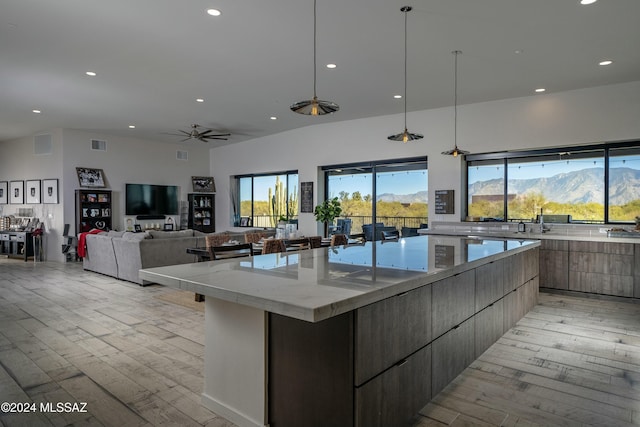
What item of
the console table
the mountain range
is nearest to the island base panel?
the mountain range

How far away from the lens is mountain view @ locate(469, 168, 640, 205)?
239 inches

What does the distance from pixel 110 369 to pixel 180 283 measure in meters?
1.72

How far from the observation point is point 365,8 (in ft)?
12.4

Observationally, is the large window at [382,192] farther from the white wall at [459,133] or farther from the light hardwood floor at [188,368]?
the light hardwood floor at [188,368]

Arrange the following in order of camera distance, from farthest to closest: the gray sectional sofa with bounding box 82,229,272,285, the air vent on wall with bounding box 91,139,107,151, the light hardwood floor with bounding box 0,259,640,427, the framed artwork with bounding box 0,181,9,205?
the framed artwork with bounding box 0,181,9,205, the air vent on wall with bounding box 91,139,107,151, the gray sectional sofa with bounding box 82,229,272,285, the light hardwood floor with bounding box 0,259,640,427

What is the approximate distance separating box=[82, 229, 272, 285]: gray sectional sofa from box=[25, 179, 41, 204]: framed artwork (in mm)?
4068

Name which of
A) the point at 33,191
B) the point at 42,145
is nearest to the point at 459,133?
the point at 42,145

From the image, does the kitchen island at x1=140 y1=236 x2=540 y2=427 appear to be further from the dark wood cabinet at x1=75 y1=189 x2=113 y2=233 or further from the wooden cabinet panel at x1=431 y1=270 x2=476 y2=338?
the dark wood cabinet at x1=75 y1=189 x2=113 y2=233

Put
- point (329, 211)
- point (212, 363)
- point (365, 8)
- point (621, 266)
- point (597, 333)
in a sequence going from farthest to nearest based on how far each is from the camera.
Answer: point (329, 211) < point (621, 266) < point (597, 333) < point (365, 8) < point (212, 363)

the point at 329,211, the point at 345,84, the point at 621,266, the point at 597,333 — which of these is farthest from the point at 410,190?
the point at 597,333

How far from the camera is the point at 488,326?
3393mm

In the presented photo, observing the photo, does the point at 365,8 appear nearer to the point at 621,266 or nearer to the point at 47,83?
the point at 621,266

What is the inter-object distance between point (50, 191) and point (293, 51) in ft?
27.9

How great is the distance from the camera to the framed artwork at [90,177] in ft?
32.2
